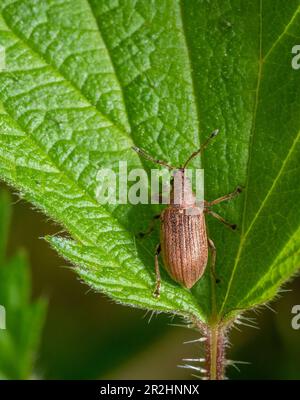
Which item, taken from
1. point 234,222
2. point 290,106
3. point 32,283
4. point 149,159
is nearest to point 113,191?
point 149,159

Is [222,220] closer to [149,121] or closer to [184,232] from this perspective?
[184,232]

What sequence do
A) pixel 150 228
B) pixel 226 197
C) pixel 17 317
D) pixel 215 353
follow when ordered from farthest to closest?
1. pixel 17 317
2. pixel 150 228
3. pixel 226 197
4. pixel 215 353

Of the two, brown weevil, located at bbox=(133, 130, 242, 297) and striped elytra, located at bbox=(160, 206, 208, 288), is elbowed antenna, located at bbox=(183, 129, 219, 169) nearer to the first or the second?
brown weevil, located at bbox=(133, 130, 242, 297)

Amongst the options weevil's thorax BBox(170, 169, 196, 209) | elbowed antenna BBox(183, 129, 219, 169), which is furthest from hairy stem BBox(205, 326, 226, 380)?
elbowed antenna BBox(183, 129, 219, 169)

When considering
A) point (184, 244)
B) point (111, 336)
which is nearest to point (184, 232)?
point (184, 244)

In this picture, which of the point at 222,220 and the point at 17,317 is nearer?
the point at 222,220

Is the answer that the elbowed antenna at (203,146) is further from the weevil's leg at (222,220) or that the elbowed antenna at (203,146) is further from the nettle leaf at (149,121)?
the weevil's leg at (222,220)

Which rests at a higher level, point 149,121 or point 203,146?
point 149,121

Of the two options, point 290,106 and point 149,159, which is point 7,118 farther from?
point 290,106
